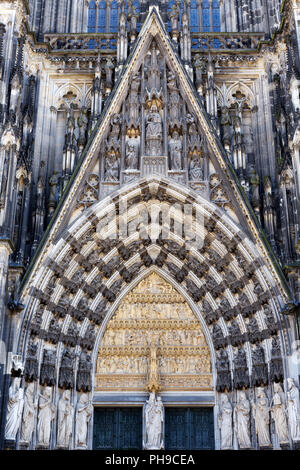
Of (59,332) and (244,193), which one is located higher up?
(244,193)

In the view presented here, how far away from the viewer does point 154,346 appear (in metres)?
13.3

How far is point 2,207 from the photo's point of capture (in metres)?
11.7

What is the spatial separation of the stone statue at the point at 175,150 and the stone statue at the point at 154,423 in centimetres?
471

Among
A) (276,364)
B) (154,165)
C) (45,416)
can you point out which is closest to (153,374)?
(45,416)

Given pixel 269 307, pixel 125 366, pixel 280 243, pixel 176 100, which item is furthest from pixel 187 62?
pixel 125 366

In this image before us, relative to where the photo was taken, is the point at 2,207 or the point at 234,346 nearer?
the point at 2,207

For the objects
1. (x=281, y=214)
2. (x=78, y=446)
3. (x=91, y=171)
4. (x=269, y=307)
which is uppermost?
(x=91, y=171)

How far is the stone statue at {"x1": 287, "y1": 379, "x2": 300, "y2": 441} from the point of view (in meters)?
11.1

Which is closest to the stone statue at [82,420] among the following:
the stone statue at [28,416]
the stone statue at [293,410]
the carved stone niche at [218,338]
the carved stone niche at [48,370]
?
the carved stone niche at [48,370]

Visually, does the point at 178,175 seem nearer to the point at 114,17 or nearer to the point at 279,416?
the point at 279,416

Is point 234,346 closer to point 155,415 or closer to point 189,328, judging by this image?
point 189,328

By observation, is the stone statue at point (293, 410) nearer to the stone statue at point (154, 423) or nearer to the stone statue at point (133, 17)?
the stone statue at point (154, 423)

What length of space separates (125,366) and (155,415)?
1.30 m

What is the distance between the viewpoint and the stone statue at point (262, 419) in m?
11.8
